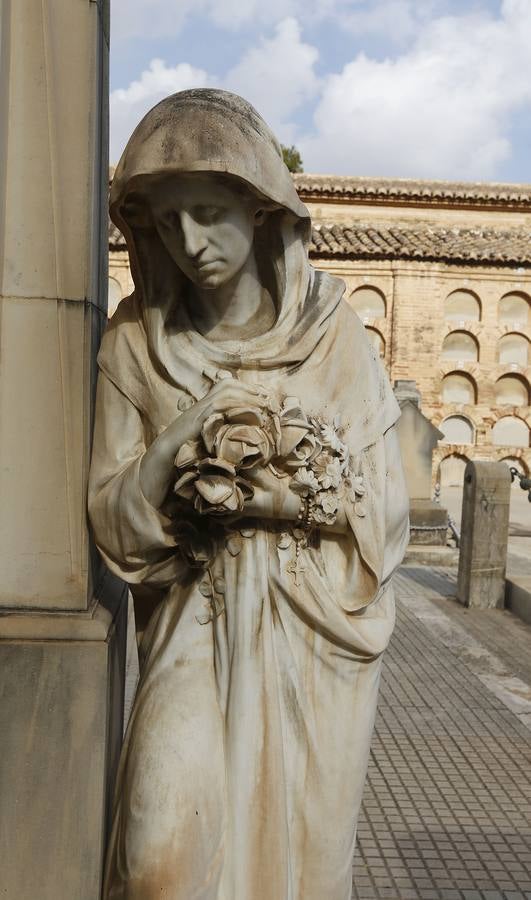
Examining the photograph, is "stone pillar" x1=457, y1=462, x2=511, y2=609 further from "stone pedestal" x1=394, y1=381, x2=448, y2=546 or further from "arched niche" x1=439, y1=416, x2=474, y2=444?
"arched niche" x1=439, y1=416, x2=474, y2=444

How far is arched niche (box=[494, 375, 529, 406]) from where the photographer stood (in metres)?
27.9

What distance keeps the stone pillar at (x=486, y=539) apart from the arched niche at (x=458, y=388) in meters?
19.4

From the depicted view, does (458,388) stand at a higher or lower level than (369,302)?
lower

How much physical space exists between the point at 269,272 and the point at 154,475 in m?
0.51

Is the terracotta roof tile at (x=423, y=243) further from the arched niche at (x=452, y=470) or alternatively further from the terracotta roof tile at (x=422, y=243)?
the arched niche at (x=452, y=470)

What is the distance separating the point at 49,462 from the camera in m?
1.90

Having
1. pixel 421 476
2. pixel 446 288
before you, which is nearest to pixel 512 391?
pixel 446 288

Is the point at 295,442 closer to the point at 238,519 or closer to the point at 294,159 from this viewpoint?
the point at 238,519

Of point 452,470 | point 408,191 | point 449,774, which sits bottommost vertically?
point 452,470

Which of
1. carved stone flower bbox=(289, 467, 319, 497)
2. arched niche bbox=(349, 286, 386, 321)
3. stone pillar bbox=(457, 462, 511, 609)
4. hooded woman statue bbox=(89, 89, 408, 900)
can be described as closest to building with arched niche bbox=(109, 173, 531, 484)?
arched niche bbox=(349, 286, 386, 321)

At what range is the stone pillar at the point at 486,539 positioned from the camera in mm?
8406

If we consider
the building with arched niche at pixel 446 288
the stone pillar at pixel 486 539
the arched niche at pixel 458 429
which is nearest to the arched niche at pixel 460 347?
the building with arched niche at pixel 446 288

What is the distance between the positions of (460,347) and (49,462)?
87.9 ft

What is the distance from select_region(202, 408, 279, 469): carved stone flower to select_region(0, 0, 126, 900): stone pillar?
450 mm
